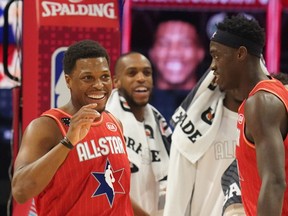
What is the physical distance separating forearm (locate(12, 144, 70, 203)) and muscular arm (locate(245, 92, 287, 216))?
2.83 ft

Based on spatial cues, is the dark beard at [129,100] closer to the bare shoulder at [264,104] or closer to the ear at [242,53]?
the ear at [242,53]

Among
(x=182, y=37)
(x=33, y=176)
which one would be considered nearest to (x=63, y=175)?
(x=33, y=176)

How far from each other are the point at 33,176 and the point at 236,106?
1.92 m

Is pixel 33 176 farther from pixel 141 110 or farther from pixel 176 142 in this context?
pixel 141 110

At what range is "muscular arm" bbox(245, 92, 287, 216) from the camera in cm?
383

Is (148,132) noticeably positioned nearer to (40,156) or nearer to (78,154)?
(78,154)

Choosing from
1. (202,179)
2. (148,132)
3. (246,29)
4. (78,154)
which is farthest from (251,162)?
(148,132)

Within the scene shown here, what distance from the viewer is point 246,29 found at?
14.4 feet

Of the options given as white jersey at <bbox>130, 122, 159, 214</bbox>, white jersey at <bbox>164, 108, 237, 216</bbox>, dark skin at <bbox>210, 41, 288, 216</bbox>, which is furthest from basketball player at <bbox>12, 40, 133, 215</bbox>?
white jersey at <bbox>130, 122, 159, 214</bbox>

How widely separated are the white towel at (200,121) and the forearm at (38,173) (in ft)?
5.39

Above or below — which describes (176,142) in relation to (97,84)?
below

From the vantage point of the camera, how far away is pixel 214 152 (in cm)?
545

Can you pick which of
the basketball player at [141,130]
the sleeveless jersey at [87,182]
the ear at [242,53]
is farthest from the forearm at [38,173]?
the basketball player at [141,130]

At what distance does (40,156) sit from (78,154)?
207 mm
